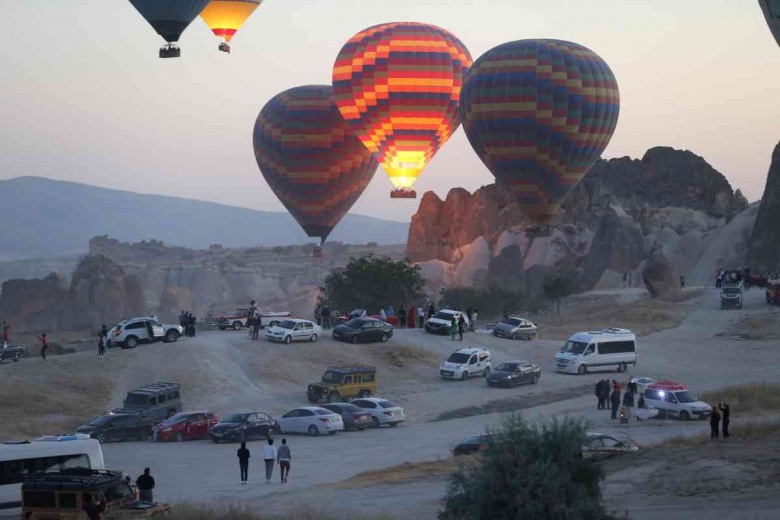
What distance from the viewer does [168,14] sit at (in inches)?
1908

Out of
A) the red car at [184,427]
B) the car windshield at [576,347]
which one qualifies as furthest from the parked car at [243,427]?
the car windshield at [576,347]

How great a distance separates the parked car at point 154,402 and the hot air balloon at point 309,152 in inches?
999

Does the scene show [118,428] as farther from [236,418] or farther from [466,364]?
[466,364]

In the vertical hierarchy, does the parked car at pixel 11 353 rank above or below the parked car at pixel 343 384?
above

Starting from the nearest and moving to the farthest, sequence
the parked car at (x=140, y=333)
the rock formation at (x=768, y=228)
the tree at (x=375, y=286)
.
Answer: the parked car at (x=140, y=333) < the tree at (x=375, y=286) < the rock formation at (x=768, y=228)

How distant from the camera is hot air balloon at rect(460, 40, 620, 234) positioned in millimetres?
55188

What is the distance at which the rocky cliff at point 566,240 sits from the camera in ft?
306

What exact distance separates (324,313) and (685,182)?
8872 centimetres

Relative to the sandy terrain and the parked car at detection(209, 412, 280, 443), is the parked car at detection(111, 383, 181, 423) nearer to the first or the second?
the sandy terrain

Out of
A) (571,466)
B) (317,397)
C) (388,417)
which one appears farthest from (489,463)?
(317,397)

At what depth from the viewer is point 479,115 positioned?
56594 mm

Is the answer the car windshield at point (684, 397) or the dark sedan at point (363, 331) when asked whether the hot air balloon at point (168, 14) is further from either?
the car windshield at point (684, 397)

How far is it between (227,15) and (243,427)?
28.9 m

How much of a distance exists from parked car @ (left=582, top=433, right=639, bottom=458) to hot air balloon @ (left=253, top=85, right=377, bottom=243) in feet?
121
